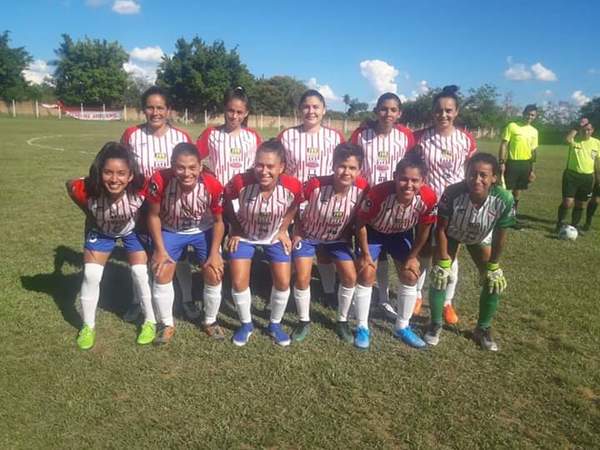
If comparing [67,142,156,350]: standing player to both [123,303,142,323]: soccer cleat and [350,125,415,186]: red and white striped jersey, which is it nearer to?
[123,303,142,323]: soccer cleat

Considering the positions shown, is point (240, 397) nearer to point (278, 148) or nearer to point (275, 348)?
point (275, 348)

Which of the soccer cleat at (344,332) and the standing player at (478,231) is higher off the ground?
the standing player at (478,231)

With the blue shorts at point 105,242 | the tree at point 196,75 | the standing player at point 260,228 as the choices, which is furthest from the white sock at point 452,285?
the tree at point 196,75

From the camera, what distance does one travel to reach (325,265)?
491 cm

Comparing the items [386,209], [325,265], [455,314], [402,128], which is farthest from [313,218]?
[455,314]

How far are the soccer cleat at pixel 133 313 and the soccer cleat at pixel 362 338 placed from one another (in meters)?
2.05

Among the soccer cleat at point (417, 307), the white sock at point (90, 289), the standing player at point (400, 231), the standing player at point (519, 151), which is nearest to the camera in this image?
the standing player at point (400, 231)

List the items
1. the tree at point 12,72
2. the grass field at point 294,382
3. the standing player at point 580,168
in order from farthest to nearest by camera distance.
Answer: the tree at point 12,72 → the standing player at point 580,168 → the grass field at point 294,382

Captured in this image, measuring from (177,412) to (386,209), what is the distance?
87.7 inches

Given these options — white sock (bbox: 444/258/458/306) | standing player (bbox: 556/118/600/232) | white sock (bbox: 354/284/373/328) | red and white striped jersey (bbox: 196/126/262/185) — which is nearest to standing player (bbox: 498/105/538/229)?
standing player (bbox: 556/118/600/232)

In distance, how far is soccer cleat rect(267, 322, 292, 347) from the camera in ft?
13.1

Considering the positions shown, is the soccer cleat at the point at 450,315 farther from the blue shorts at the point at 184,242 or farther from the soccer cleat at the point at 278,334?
→ the blue shorts at the point at 184,242

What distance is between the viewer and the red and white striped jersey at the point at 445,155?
Answer: 450 cm

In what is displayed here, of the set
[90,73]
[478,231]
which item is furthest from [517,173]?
[90,73]
